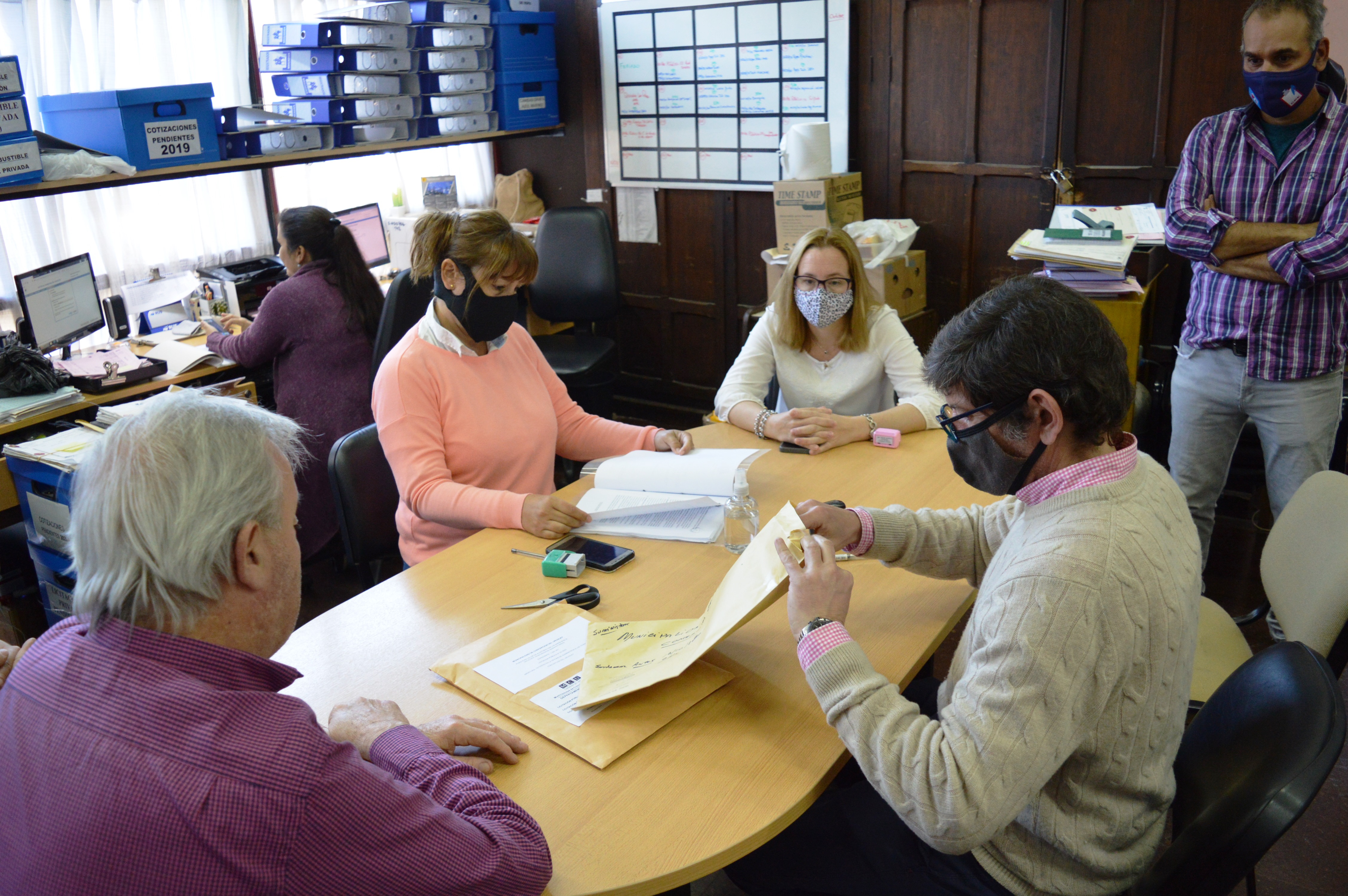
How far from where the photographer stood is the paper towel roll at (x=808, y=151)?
157 inches

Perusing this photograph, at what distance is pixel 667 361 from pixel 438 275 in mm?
3022

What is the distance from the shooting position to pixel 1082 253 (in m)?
3.08

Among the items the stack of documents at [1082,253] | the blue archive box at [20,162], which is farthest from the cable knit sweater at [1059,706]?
the blue archive box at [20,162]

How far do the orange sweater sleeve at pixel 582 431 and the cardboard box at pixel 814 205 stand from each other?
1828 millimetres

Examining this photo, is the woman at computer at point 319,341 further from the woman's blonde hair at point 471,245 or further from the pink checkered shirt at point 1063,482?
the pink checkered shirt at point 1063,482

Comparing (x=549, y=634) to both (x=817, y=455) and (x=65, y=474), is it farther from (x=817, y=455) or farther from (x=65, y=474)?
(x=65, y=474)

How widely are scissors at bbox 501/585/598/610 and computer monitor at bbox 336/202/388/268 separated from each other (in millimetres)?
3222

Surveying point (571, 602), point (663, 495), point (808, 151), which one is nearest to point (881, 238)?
point (808, 151)

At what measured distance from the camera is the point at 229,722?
912 millimetres

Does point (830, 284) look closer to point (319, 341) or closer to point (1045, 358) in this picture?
point (1045, 358)

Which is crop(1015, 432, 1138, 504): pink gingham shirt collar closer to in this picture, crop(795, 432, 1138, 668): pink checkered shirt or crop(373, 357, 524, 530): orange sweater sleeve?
crop(795, 432, 1138, 668): pink checkered shirt

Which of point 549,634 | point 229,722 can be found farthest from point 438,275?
point 229,722

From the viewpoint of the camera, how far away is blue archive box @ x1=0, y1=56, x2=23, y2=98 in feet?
9.53

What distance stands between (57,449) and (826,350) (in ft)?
7.07
